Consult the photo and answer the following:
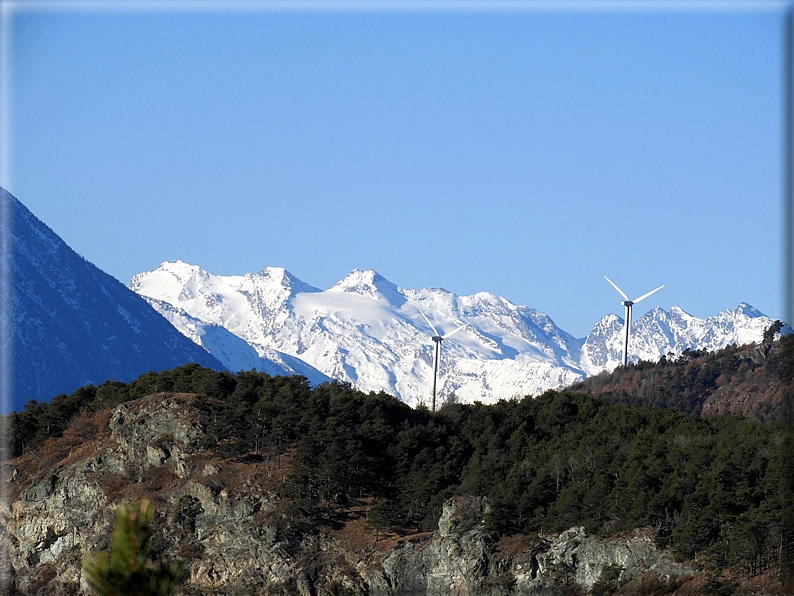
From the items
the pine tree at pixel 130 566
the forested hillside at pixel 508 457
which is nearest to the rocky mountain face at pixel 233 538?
the forested hillside at pixel 508 457

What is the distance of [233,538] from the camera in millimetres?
113438

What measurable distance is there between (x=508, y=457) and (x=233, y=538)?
25.6 metres

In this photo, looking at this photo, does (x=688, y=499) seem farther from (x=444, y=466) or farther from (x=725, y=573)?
(x=444, y=466)

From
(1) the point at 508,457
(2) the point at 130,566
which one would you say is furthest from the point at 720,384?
(2) the point at 130,566

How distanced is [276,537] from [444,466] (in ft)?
55.9

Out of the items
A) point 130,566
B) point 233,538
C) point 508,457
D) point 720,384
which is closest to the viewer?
point 130,566

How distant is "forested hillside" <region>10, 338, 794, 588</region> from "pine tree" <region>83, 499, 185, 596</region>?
218ft

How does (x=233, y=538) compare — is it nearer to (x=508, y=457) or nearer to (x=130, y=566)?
(x=508, y=457)

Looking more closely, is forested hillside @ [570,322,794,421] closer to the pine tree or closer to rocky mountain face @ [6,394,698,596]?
rocky mountain face @ [6,394,698,596]

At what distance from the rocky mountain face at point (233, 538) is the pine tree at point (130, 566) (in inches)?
2887

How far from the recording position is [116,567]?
2502 cm

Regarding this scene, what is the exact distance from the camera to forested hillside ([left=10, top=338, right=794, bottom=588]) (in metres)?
97.6

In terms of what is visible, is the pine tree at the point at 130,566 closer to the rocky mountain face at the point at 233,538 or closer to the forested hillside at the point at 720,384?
the rocky mountain face at the point at 233,538

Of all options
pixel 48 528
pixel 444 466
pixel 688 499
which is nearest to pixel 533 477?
pixel 444 466
